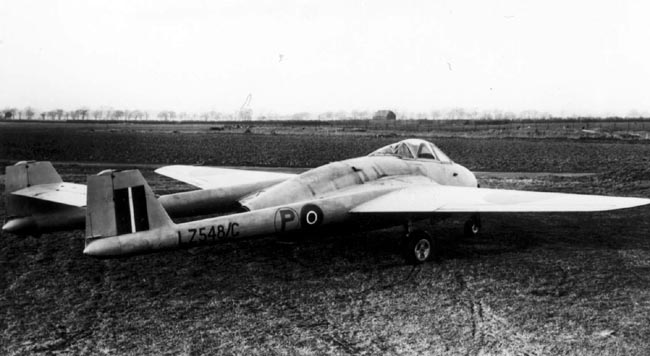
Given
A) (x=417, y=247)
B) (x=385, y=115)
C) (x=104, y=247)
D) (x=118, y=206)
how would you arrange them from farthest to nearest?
(x=385, y=115) → (x=417, y=247) → (x=118, y=206) → (x=104, y=247)

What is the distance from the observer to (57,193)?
31.2ft

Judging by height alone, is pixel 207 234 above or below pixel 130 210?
below

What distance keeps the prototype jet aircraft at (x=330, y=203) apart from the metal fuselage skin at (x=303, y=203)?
0.01m

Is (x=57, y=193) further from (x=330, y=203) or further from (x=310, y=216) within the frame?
(x=330, y=203)

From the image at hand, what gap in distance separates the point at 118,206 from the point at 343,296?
12.2 ft

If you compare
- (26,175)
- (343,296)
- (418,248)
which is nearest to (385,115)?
(418,248)

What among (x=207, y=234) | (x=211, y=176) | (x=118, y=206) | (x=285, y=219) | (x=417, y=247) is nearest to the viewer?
(x=118, y=206)

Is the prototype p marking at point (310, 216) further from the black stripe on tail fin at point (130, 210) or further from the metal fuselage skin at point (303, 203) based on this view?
the black stripe on tail fin at point (130, 210)

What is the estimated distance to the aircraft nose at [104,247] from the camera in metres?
7.49

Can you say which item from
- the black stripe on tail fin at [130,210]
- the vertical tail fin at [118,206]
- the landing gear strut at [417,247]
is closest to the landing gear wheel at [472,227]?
the landing gear strut at [417,247]

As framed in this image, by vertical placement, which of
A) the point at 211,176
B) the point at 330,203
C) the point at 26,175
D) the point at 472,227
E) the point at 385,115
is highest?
the point at 385,115

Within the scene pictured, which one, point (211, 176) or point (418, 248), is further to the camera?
point (211, 176)

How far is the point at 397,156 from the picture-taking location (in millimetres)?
12703

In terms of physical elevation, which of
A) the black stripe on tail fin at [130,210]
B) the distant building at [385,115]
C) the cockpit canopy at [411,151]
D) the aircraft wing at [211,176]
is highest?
the distant building at [385,115]
